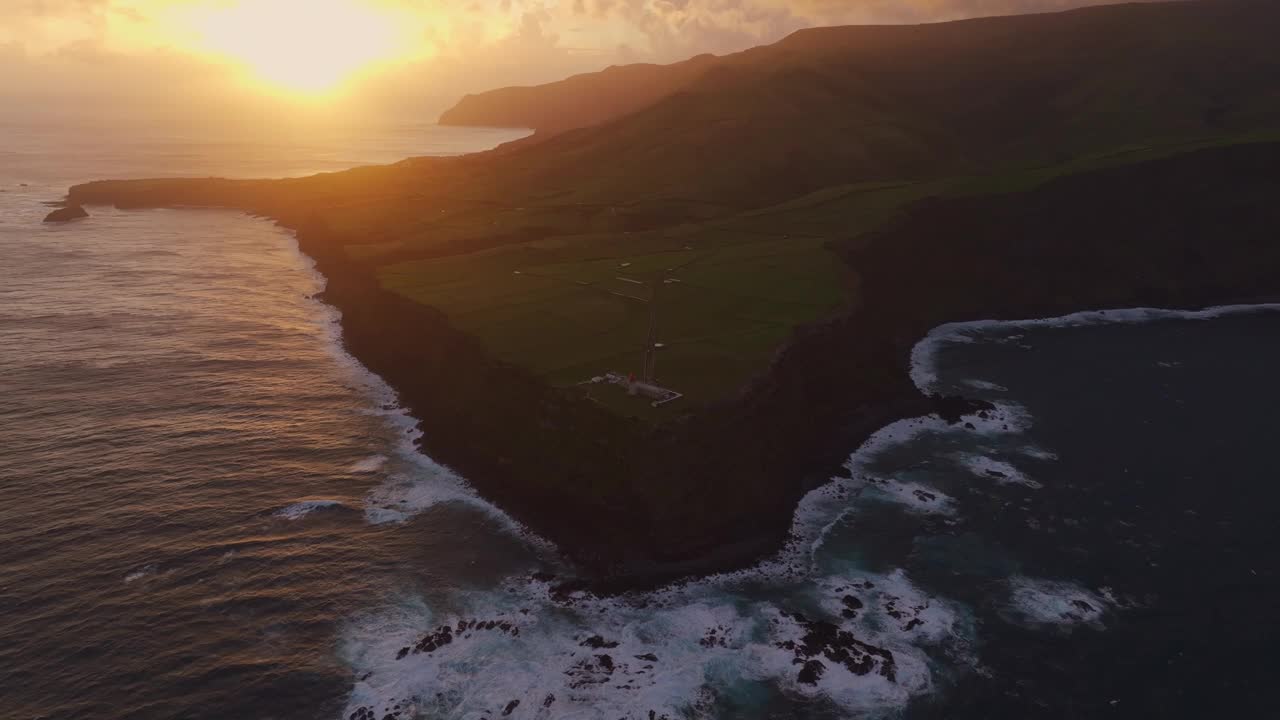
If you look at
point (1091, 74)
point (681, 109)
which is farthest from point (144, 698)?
point (1091, 74)

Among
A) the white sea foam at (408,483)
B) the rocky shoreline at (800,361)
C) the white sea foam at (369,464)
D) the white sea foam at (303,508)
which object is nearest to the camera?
the rocky shoreline at (800,361)

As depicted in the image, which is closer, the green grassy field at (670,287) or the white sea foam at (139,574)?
the white sea foam at (139,574)

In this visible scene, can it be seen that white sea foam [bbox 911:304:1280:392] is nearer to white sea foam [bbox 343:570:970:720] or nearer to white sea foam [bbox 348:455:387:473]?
white sea foam [bbox 343:570:970:720]

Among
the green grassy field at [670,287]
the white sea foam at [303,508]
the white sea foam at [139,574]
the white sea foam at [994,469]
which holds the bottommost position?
the white sea foam at [994,469]

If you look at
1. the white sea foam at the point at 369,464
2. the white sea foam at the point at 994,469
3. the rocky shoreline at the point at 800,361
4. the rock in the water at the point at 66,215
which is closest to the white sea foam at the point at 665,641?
the rocky shoreline at the point at 800,361

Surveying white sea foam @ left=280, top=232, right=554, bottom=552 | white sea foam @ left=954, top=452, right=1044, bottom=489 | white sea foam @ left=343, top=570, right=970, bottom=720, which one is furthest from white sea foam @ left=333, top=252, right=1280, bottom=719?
white sea foam @ left=954, top=452, right=1044, bottom=489

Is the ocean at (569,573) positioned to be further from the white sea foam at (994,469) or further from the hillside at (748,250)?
the hillside at (748,250)

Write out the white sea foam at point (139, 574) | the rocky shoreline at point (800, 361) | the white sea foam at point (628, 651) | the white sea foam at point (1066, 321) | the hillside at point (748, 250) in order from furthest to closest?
the white sea foam at point (1066, 321)
the hillside at point (748, 250)
the rocky shoreline at point (800, 361)
the white sea foam at point (139, 574)
the white sea foam at point (628, 651)
